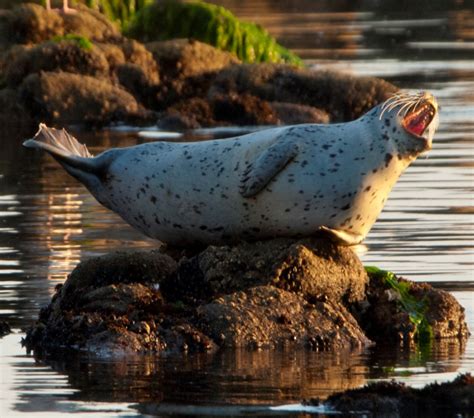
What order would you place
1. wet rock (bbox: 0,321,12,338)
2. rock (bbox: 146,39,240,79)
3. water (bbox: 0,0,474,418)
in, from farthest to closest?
rock (bbox: 146,39,240,79) → wet rock (bbox: 0,321,12,338) → water (bbox: 0,0,474,418)

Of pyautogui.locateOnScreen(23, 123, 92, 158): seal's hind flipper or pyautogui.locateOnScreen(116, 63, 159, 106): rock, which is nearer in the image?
pyautogui.locateOnScreen(23, 123, 92, 158): seal's hind flipper

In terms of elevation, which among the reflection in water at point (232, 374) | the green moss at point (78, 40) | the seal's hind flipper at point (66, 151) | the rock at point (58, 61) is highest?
the green moss at point (78, 40)

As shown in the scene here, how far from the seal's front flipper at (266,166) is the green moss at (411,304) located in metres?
0.82

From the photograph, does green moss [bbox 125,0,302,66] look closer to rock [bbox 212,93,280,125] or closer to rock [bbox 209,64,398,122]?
rock [bbox 209,64,398,122]

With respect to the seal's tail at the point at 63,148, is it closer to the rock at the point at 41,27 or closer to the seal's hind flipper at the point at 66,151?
the seal's hind flipper at the point at 66,151

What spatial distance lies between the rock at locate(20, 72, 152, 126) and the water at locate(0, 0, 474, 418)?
1.15 meters

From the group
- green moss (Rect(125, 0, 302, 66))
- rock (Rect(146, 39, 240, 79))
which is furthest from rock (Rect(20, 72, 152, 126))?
green moss (Rect(125, 0, 302, 66))

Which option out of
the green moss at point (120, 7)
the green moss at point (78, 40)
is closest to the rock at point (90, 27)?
the green moss at point (78, 40)

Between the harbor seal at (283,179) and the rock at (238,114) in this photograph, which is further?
the rock at (238,114)

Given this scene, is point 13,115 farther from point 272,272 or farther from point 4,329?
point 272,272

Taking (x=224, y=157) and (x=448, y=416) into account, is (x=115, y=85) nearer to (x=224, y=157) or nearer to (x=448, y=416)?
(x=224, y=157)

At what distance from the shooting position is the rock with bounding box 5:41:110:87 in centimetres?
2447

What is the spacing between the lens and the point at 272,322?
953 centimetres

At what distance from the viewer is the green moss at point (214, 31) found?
2812 cm
